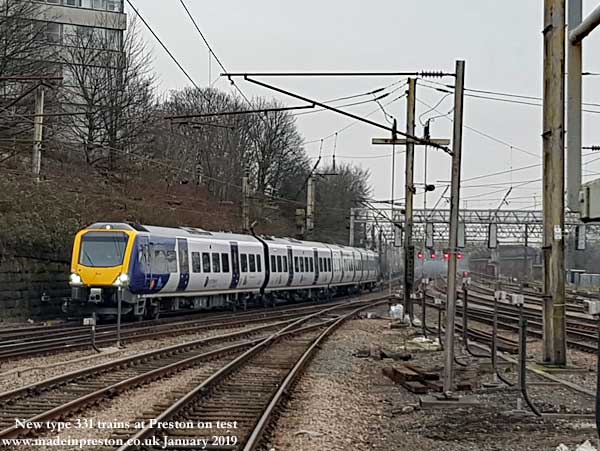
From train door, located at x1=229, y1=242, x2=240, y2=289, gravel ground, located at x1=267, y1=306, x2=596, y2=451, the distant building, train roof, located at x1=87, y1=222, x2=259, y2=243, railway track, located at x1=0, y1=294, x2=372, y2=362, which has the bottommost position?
gravel ground, located at x1=267, y1=306, x2=596, y2=451

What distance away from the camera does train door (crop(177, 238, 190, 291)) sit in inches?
1085

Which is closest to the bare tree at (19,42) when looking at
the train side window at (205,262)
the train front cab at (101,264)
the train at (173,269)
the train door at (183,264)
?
the train at (173,269)

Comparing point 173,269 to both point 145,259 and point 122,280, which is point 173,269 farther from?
point 122,280

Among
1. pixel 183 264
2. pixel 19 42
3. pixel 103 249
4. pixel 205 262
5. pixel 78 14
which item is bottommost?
pixel 183 264

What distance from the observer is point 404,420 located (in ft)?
36.1

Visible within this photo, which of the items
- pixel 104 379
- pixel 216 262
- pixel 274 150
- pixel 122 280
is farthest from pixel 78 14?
pixel 104 379

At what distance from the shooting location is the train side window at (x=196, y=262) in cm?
2858

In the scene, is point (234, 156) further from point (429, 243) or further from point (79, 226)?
point (79, 226)

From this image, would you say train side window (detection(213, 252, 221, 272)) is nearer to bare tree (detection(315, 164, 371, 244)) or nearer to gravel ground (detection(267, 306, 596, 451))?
gravel ground (detection(267, 306, 596, 451))

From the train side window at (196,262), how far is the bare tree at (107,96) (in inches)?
657

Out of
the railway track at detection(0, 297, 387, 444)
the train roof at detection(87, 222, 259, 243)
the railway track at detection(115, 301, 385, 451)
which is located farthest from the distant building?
the railway track at detection(115, 301, 385, 451)

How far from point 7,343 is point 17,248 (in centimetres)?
1047

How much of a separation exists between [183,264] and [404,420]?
17434 millimetres

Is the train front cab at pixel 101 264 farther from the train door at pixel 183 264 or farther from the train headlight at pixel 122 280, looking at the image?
the train door at pixel 183 264
